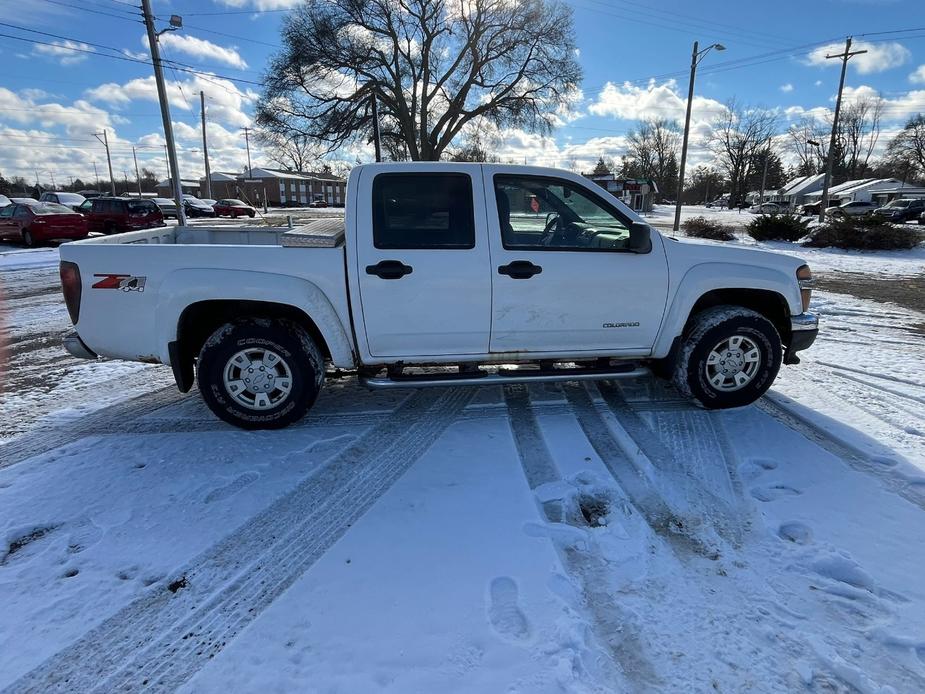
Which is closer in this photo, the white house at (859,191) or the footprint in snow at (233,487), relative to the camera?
the footprint in snow at (233,487)

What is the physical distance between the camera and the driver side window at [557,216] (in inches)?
160

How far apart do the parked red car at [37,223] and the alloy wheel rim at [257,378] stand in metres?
20.9

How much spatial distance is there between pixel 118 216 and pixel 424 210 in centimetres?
2578

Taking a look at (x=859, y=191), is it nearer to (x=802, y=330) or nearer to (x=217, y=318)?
(x=802, y=330)

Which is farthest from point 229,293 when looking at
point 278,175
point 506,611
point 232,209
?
point 278,175

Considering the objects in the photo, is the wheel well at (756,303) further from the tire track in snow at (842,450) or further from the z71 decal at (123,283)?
the z71 decal at (123,283)

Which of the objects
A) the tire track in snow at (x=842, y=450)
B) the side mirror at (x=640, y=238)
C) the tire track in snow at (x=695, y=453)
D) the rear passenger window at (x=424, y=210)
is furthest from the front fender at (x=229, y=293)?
the tire track in snow at (x=842, y=450)

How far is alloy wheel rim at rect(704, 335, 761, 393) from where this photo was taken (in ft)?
14.3

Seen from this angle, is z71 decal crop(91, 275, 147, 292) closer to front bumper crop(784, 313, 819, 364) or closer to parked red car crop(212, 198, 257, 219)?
front bumper crop(784, 313, 819, 364)

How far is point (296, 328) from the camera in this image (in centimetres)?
395

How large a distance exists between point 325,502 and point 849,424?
406cm

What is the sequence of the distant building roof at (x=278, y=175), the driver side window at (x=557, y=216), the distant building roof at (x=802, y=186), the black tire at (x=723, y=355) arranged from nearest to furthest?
the driver side window at (x=557, y=216) < the black tire at (x=723, y=355) < the distant building roof at (x=802, y=186) < the distant building roof at (x=278, y=175)

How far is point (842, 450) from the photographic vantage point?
3.79m

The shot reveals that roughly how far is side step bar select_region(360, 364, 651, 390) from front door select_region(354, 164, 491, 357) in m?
0.22
